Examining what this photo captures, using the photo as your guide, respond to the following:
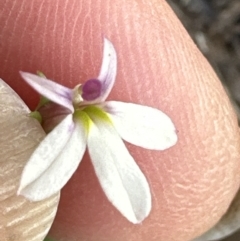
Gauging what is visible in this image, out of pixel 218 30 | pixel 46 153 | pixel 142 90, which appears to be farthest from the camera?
pixel 218 30

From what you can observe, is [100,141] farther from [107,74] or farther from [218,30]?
[218,30]

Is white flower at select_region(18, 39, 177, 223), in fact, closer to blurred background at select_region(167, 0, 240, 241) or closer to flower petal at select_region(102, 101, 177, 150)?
flower petal at select_region(102, 101, 177, 150)

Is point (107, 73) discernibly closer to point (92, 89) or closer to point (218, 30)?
point (92, 89)

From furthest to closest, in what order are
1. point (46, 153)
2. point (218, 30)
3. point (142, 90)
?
point (218, 30)
point (142, 90)
point (46, 153)

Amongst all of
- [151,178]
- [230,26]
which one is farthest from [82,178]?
[230,26]

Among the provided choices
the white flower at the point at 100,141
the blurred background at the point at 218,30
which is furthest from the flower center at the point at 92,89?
the blurred background at the point at 218,30

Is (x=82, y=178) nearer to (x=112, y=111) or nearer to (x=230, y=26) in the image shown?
(x=112, y=111)

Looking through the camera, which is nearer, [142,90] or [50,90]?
[50,90]

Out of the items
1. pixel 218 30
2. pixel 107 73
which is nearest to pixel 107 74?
pixel 107 73
